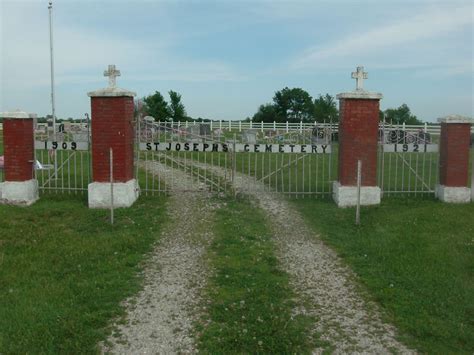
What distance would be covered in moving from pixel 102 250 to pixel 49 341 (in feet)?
9.40

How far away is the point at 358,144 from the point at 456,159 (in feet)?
7.91

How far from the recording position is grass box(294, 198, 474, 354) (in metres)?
5.12

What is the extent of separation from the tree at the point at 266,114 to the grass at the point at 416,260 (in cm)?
4833

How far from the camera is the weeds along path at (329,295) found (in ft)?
16.0

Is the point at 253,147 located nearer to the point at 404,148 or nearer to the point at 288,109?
the point at 404,148

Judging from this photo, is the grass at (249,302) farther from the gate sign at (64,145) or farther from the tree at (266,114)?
the tree at (266,114)

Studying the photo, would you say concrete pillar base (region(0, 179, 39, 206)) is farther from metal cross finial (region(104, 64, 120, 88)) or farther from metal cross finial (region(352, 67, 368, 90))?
metal cross finial (region(352, 67, 368, 90))

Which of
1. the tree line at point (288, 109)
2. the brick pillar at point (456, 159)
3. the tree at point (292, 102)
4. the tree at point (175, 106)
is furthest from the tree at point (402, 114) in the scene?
the brick pillar at point (456, 159)

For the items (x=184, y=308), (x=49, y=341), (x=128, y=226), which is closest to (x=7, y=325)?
(x=49, y=341)

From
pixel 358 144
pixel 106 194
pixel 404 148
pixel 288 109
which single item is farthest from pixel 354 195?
pixel 288 109

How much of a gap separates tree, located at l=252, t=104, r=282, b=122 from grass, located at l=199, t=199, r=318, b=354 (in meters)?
51.1

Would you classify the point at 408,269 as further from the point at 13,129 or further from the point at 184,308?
the point at 13,129

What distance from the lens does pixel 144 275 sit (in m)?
6.64

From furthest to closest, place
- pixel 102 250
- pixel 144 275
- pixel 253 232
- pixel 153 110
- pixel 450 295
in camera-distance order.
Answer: pixel 153 110, pixel 253 232, pixel 102 250, pixel 144 275, pixel 450 295
